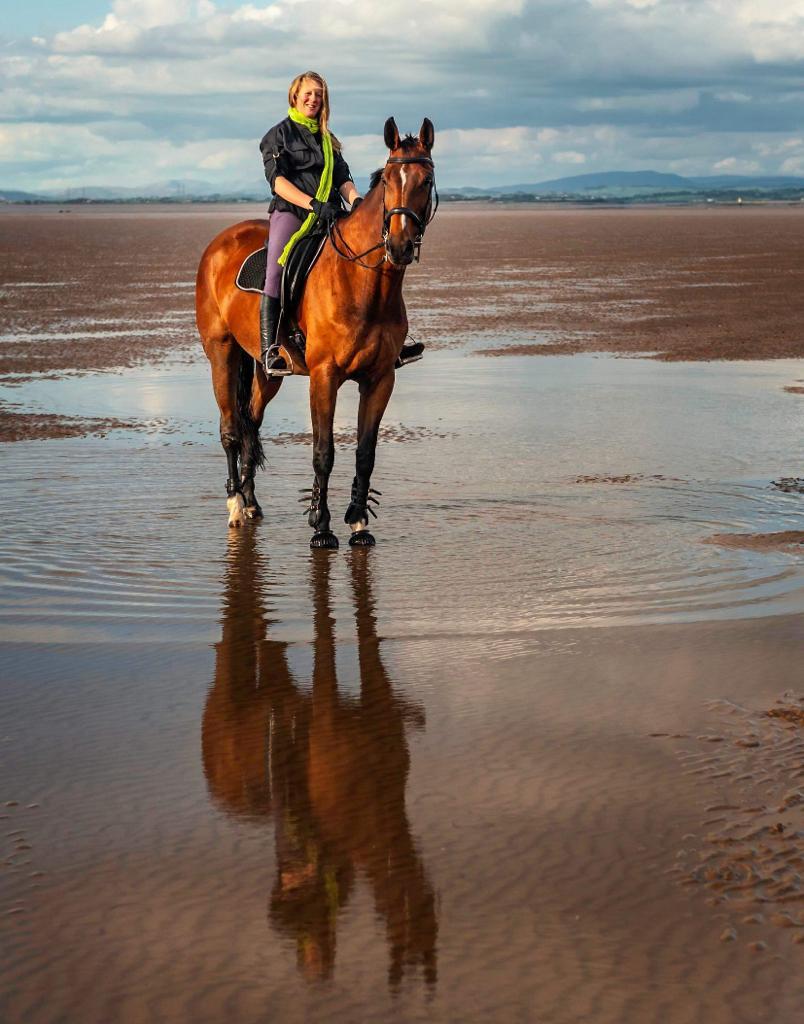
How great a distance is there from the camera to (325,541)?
27.1 ft

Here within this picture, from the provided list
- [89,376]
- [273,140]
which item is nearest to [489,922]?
[273,140]

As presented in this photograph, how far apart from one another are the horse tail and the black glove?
1729 mm

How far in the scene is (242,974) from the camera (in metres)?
3.54

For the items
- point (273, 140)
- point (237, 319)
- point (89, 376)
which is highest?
point (273, 140)

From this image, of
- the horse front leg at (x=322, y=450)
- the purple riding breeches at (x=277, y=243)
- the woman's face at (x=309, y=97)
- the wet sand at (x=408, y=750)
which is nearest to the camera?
the wet sand at (x=408, y=750)

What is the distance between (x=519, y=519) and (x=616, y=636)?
2.43 m

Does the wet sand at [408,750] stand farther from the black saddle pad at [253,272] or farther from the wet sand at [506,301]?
the wet sand at [506,301]

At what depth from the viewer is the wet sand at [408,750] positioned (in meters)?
3.57

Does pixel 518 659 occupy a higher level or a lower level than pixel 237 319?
lower

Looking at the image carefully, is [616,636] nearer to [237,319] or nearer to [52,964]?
[52,964]

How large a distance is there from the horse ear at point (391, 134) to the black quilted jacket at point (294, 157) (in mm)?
1218

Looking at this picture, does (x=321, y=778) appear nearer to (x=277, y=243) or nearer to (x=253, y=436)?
(x=277, y=243)

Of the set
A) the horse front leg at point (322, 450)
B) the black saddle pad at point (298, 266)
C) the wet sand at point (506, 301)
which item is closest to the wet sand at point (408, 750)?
the horse front leg at point (322, 450)

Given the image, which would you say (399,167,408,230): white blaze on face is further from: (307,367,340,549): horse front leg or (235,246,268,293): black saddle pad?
(235,246,268,293): black saddle pad
